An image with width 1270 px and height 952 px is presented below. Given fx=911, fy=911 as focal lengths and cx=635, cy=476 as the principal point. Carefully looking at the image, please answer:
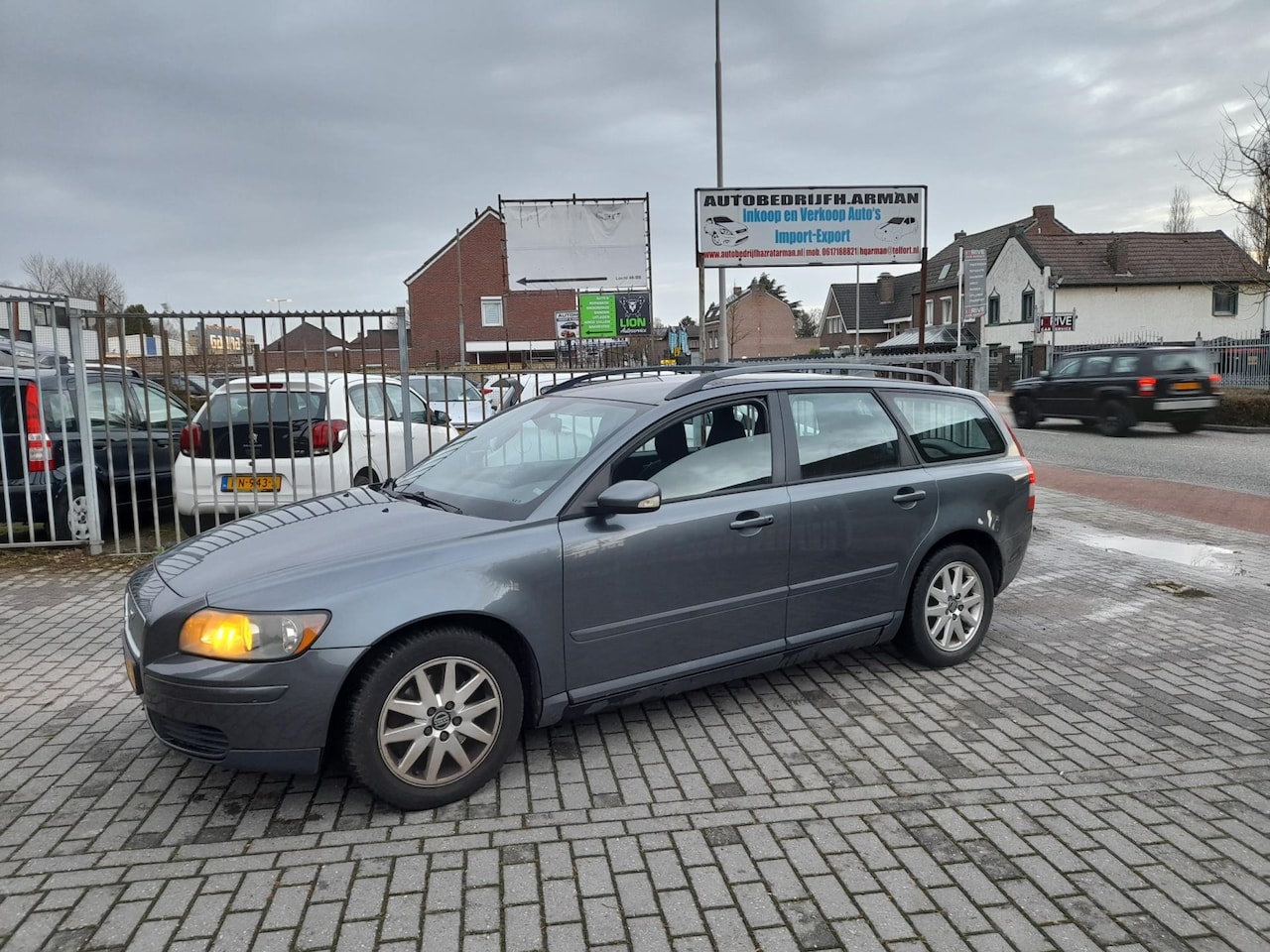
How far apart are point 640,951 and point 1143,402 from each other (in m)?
19.2

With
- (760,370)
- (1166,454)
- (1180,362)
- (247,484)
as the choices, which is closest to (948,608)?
(760,370)

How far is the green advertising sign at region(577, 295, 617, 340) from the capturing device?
41.2m

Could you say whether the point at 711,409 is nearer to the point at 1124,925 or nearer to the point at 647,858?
the point at 647,858

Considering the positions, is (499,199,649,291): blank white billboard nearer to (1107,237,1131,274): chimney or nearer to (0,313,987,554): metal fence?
(0,313,987,554): metal fence

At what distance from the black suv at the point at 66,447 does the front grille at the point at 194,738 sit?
4.80m

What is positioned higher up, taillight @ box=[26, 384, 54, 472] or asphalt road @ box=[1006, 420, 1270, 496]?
taillight @ box=[26, 384, 54, 472]

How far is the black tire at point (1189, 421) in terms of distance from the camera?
729 inches

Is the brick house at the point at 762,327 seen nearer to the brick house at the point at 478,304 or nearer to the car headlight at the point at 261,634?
the brick house at the point at 478,304

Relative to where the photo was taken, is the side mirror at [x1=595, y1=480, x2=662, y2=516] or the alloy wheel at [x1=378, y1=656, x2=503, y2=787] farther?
the side mirror at [x1=595, y1=480, x2=662, y2=516]

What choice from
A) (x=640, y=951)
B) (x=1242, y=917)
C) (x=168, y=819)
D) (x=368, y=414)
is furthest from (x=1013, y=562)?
(x=368, y=414)

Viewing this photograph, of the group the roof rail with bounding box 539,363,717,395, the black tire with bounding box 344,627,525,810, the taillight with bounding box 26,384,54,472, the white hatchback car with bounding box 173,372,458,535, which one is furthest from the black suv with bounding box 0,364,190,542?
the black tire with bounding box 344,627,525,810

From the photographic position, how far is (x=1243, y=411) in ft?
63.4

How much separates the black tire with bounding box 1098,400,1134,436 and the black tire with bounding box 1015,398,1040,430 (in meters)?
2.16

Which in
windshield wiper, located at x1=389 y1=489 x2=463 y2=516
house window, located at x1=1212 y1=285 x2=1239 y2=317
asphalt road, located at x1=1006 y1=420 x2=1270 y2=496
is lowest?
asphalt road, located at x1=1006 y1=420 x2=1270 y2=496
